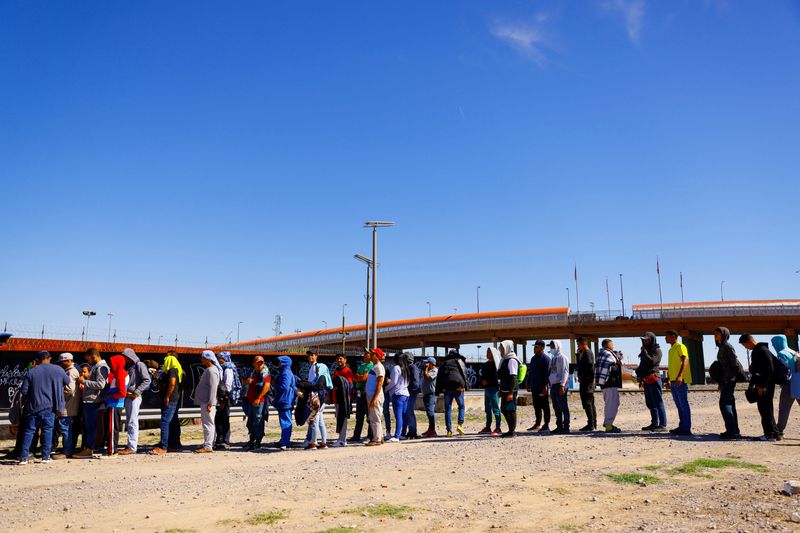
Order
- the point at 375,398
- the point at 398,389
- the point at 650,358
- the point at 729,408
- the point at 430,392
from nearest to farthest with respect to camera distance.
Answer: the point at 729,408
the point at 375,398
the point at 650,358
the point at 398,389
the point at 430,392

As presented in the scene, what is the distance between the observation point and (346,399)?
11.7 metres

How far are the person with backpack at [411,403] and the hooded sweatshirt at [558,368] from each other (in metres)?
2.72

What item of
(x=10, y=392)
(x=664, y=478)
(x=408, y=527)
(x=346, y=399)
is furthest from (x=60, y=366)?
(x=664, y=478)

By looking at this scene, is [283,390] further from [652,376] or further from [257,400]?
[652,376]

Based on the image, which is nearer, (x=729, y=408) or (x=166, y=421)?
(x=729, y=408)

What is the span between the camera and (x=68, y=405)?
1047cm

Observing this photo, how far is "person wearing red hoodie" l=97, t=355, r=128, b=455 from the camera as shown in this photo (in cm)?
1052

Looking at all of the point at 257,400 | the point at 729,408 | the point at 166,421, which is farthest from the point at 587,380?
the point at 166,421

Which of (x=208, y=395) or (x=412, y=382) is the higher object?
(x=412, y=382)

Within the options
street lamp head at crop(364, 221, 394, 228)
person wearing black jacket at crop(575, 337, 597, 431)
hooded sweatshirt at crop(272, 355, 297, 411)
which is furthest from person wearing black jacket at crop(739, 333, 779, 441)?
street lamp head at crop(364, 221, 394, 228)

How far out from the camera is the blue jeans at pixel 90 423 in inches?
412

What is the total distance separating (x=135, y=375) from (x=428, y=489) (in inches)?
251

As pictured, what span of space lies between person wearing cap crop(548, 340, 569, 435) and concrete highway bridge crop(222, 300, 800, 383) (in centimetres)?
3261

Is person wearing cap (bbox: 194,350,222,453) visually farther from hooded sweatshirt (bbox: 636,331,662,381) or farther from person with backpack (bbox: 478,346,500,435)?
hooded sweatshirt (bbox: 636,331,662,381)
